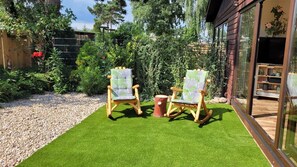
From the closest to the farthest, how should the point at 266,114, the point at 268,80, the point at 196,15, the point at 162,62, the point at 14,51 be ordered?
the point at 266,114, the point at 268,80, the point at 162,62, the point at 14,51, the point at 196,15

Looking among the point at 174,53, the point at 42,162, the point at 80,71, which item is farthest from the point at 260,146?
the point at 80,71

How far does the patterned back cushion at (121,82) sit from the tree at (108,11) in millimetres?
23298

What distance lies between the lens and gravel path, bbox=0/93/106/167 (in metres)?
3.20

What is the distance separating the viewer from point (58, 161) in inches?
112

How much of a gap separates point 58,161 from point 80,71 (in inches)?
155

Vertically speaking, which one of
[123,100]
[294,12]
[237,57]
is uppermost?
[294,12]

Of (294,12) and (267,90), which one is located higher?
(294,12)

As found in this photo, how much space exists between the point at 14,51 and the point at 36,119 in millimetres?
3593

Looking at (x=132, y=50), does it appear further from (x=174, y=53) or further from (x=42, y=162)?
(x=42, y=162)

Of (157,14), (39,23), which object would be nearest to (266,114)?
(39,23)

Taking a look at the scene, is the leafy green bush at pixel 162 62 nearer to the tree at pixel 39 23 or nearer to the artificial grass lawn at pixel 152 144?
the artificial grass lawn at pixel 152 144

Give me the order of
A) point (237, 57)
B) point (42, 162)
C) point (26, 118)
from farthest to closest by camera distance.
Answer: point (237, 57), point (26, 118), point (42, 162)

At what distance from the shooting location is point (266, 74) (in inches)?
233

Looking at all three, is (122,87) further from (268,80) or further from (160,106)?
(268,80)
